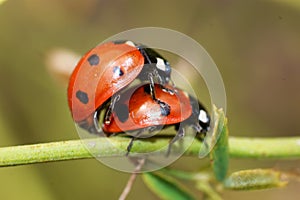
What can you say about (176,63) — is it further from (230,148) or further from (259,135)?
(230,148)

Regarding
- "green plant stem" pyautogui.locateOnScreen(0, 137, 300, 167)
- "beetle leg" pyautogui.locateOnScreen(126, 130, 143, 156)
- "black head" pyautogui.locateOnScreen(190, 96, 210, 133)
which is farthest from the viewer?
"black head" pyautogui.locateOnScreen(190, 96, 210, 133)

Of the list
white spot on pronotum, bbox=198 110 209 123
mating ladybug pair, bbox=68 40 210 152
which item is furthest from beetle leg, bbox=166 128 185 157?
white spot on pronotum, bbox=198 110 209 123

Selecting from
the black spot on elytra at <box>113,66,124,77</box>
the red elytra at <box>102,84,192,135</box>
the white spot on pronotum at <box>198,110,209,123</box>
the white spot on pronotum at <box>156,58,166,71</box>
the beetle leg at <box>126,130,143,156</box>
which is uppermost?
the black spot on elytra at <box>113,66,124,77</box>

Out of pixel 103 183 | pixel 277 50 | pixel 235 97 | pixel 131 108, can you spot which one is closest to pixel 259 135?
pixel 235 97

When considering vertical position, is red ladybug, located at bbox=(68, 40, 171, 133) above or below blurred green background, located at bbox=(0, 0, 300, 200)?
above

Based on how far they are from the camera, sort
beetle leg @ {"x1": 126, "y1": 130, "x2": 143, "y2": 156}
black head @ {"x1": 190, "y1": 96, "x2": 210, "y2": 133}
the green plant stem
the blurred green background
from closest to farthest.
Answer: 1. the green plant stem
2. beetle leg @ {"x1": 126, "y1": 130, "x2": 143, "y2": 156}
3. black head @ {"x1": 190, "y1": 96, "x2": 210, "y2": 133}
4. the blurred green background

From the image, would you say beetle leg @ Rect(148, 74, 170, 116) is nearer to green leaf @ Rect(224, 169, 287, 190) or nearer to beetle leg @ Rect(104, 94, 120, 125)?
beetle leg @ Rect(104, 94, 120, 125)

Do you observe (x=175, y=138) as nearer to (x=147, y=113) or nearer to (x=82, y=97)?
(x=147, y=113)
